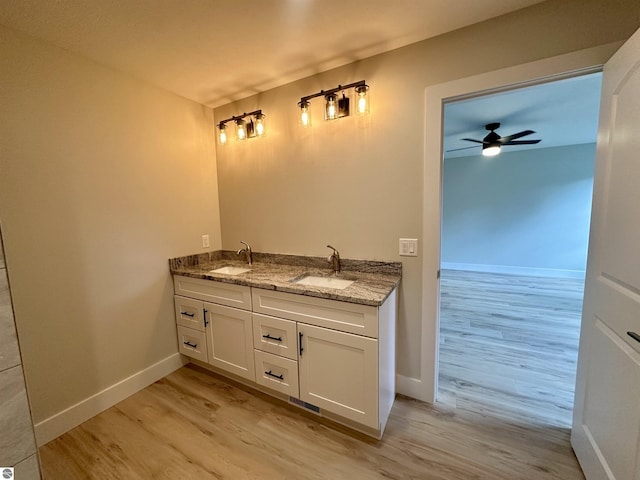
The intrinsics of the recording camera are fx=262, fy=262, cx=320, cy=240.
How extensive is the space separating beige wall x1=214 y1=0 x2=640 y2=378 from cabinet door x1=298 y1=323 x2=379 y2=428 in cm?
54

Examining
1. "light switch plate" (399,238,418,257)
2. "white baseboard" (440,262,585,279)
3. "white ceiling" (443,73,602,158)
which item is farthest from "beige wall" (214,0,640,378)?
"white baseboard" (440,262,585,279)

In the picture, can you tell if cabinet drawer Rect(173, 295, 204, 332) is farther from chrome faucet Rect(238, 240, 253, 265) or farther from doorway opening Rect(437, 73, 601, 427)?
doorway opening Rect(437, 73, 601, 427)

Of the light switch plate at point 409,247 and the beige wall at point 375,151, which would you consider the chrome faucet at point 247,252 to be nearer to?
the beige wall at point 375,151

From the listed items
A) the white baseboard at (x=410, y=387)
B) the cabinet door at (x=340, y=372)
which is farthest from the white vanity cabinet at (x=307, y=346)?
the white baseboard at (x=410, y=387)

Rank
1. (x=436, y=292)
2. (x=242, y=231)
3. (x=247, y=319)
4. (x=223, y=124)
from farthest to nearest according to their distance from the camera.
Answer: (x=242, y=231) → (x=223, y=124) → (x=247, y=319) → (x=436, y=292)

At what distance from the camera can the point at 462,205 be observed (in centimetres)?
572

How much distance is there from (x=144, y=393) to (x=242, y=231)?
147 centimetres

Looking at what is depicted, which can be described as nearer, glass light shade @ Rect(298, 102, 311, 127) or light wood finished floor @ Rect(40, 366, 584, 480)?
light wood finished floor @ Rect(40, 366, 584, 480)

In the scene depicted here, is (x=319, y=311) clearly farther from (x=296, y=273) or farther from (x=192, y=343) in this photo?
(x=192, y=343)

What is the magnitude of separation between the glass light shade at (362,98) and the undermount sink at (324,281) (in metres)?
1.17

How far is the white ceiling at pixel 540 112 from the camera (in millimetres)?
2477

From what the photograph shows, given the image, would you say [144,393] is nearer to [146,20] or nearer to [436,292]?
[436,292]

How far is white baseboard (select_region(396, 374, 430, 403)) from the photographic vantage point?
73.0 inches

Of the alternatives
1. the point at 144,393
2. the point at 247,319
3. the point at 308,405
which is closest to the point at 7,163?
the point at 247,319
